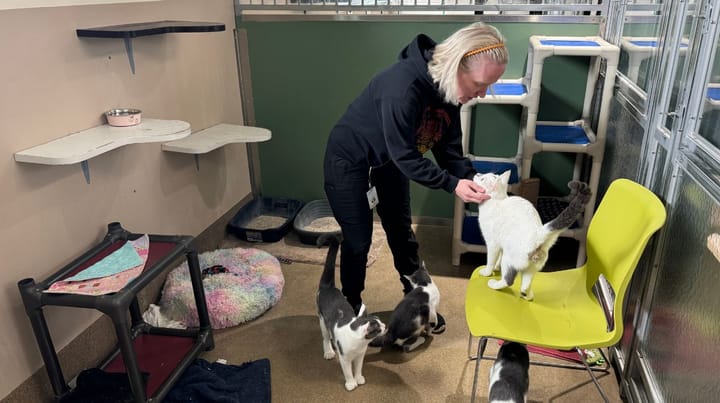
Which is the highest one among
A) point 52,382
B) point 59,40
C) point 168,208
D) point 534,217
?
point 59,40

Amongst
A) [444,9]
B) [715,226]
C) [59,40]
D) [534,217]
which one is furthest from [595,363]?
[59,40]

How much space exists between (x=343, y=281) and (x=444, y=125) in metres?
0.78

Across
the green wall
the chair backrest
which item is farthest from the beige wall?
the chair backrest

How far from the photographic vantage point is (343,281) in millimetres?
2168

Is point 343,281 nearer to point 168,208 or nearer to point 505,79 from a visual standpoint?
point 168,208

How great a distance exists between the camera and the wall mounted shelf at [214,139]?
2.48 metres

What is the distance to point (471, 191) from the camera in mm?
1733

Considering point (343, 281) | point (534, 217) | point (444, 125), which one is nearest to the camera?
point (534, 217)

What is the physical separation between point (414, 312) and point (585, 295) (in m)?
0.63

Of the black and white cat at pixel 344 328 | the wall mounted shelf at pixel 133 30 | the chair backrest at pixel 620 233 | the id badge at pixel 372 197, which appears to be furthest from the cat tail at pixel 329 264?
the wall mounted shelf at pixel 133 30

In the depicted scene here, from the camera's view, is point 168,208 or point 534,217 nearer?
point 534,217

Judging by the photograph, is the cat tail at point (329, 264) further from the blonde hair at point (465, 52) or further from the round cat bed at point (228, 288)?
the blonde hair at point (465, 52)

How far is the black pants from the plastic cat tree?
1.82 ft

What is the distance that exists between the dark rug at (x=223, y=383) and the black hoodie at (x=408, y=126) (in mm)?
944
